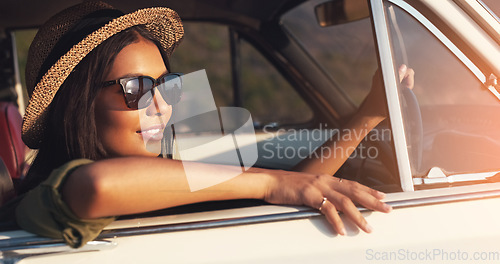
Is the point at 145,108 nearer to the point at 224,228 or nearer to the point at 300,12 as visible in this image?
the point at 224,228

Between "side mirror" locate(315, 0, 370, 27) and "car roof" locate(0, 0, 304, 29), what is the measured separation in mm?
166

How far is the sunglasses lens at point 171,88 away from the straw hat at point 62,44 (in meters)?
0.22

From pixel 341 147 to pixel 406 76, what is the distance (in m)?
0.48

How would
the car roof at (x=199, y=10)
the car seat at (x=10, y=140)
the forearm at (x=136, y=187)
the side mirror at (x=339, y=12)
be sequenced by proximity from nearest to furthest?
the forearm at (x=136, y=187) → the side mirror at (x=339, y=12) → the car roof at (x=199, y=10) → the car seat at (x=10, y=140)

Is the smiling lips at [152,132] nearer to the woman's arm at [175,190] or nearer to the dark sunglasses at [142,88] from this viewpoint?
the dark sunglasses at [142,88]

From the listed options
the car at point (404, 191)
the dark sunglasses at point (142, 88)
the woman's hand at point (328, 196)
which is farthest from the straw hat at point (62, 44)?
the woman's hand at point (328, 196)

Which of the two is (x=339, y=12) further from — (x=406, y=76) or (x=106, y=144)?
(x=106, y=144)

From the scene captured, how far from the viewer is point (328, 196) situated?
4.62 ft

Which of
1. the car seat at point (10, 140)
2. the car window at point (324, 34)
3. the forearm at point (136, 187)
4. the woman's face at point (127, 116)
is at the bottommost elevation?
the car seat at point (10, 140)

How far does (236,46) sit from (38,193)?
2272mm

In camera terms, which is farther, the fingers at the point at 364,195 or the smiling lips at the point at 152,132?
the smiling lips at the point at 152,132

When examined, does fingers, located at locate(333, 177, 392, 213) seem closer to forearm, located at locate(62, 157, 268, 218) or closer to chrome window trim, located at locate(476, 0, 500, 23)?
forearm, located at locate(62, 157, 268, 218)

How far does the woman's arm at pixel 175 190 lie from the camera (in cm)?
120

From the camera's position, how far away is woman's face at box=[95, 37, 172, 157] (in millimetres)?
1570
